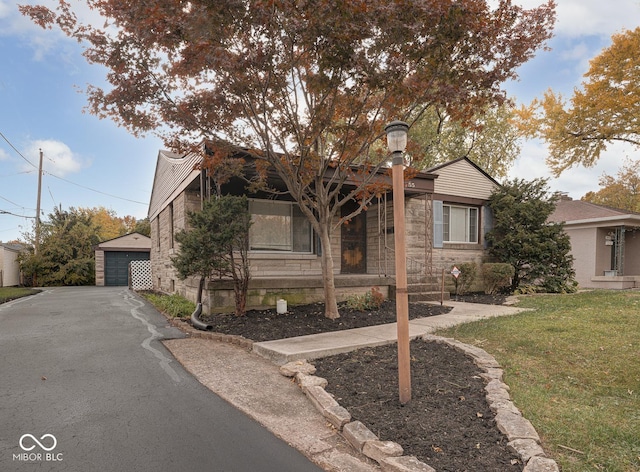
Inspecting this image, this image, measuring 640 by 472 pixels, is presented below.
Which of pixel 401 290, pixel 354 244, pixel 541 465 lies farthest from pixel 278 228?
pixel 541 465

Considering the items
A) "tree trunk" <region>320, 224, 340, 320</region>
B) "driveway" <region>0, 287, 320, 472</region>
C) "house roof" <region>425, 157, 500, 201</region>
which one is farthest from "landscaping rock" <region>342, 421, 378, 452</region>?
"house roof" <region>425, 157, 500, 201</region>

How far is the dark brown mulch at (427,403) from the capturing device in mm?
2738

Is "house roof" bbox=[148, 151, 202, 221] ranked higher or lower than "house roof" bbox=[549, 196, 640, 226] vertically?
higher

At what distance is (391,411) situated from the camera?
136 inches

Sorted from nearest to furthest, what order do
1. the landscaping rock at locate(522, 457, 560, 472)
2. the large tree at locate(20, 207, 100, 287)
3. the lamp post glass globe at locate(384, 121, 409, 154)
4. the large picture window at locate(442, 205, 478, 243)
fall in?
the landscaping rock at locate(522, 457, 560, 472) → the lamp post glass globe at locate(384, 121, 409, 154) → the large picture window at locate(442, 205, 478, 243) → the large tree at locate(20, 207, 100, 287)

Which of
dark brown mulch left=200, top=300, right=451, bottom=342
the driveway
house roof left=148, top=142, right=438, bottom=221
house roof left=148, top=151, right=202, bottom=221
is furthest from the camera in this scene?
house roof left=148, top=151, right=202, bottom=221

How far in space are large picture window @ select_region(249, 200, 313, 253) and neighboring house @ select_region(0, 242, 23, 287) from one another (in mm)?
20060

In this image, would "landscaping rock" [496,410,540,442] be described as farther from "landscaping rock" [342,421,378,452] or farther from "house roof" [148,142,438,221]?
"house roof" [148,142,438,221]

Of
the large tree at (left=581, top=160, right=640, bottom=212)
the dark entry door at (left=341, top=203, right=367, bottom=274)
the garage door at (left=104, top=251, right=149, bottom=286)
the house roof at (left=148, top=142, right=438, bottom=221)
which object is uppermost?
the large tree at (left=581, top=160, right=640, bottom=212)

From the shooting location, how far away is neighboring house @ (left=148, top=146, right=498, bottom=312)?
911 centimetres

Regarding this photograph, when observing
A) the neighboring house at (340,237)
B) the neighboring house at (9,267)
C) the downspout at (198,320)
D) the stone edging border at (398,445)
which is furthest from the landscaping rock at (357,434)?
the neighboring house at (9,267)

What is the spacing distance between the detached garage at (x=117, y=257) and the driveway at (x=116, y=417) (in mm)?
20667

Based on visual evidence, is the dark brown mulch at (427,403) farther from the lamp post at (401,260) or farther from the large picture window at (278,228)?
the large picture window at (278,228)

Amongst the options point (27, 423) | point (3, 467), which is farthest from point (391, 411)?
point (27, 423)
